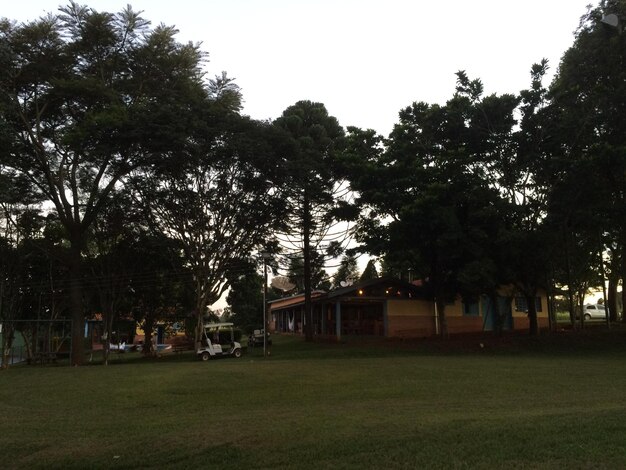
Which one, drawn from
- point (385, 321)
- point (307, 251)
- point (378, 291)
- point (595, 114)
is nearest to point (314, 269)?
point (307, 251)

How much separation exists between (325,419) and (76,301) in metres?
25.2

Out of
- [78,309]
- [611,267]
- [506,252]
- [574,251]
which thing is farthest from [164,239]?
[611,267]

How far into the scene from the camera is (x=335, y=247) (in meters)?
33.4

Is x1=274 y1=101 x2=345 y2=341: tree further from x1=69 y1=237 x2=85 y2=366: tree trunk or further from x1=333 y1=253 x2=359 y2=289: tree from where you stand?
x1=69 y1=237 x2=85 y2=366: tree trunk

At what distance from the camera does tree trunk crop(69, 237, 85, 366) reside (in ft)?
95.5

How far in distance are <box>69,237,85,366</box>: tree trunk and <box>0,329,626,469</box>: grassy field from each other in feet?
38.1

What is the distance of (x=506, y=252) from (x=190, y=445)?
75.4ft

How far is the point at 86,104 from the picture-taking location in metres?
26.5

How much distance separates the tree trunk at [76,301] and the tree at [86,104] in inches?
2.2

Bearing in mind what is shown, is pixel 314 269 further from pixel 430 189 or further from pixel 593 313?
pixel 593 313

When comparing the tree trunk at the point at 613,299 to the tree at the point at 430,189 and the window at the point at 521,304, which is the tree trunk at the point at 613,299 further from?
the tree at the point at 430,189

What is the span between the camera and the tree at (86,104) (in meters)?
24.8

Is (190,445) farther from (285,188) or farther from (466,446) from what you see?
(285,188)

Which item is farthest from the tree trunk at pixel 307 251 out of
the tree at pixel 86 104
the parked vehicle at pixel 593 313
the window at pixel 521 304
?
the parked vehicle at pixel 593 313
